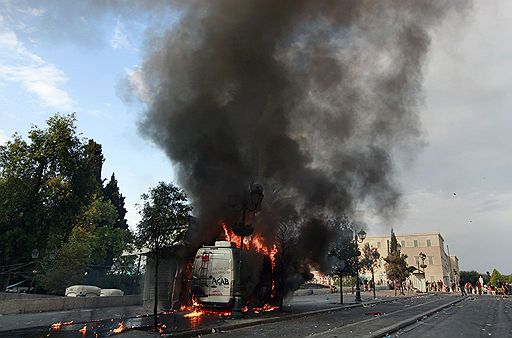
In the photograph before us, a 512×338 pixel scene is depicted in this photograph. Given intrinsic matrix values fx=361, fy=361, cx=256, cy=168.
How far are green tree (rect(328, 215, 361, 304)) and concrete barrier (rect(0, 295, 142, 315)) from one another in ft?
42.7

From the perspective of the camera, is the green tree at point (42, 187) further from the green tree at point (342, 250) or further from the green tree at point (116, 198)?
the green tree at point (116, 198)

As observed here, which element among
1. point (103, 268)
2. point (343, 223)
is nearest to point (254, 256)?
Answer: point (343, 223)

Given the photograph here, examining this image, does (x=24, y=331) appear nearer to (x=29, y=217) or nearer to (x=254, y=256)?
(x=254, y=256)

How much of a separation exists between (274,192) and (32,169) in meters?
14.7

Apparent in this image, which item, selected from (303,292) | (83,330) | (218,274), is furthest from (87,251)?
(83,330)

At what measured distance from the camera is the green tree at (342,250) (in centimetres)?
2314

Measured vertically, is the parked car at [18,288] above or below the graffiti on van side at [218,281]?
below

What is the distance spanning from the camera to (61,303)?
17344mm

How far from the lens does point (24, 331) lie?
9812 millimetres

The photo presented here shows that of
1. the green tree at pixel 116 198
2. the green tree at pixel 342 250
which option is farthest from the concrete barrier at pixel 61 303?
the green tree at pixel 116 198

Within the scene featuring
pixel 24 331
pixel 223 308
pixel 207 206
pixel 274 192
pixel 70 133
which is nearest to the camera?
pixel 24 331

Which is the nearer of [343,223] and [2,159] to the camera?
[2,159]

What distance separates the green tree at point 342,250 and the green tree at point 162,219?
36.9 feet

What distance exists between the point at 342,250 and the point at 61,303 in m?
23.1
